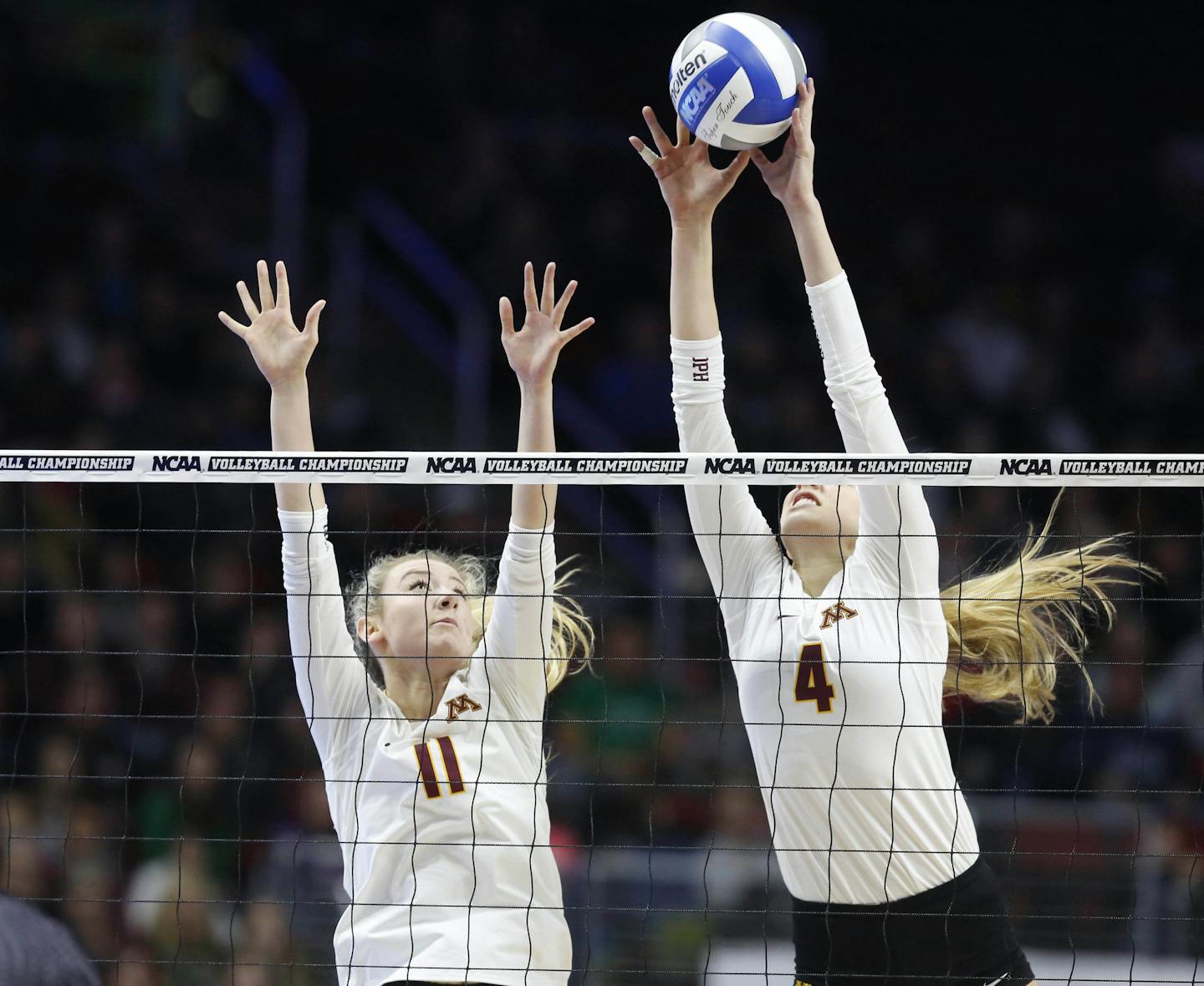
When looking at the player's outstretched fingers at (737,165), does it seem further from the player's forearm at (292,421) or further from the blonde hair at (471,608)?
the player's forearm at (292,421)

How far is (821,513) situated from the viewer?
4441 millimetres

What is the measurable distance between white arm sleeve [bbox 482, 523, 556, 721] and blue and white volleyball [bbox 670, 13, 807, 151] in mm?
1197

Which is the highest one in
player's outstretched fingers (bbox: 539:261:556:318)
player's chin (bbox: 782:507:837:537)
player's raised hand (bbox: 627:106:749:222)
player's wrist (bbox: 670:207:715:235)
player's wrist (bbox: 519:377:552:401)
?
player's raised hand (bbox: 627:106:749:222)

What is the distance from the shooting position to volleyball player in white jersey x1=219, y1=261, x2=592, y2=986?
4.12 metres

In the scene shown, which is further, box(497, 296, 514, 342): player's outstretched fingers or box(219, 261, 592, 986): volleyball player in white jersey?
box(497, 296, 514, 342): player's outstretched fingers

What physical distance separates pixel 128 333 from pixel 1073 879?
648cm

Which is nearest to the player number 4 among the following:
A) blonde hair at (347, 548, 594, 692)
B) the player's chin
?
the player's chin

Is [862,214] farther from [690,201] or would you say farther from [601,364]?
[690,201]

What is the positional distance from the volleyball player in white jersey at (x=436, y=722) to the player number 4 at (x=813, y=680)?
67 centimetres

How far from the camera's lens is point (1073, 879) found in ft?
23.9

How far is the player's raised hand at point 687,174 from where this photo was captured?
14.5 ft

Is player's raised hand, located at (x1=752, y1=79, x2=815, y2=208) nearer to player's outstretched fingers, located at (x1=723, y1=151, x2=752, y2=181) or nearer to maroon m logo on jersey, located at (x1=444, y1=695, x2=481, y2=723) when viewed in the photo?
player's outstretched fingers, located at (x1=723, y1=151, x2=752, y2=181)

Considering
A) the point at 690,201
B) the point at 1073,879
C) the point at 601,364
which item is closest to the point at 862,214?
the point at 601,364

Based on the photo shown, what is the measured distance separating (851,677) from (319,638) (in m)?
1.41
